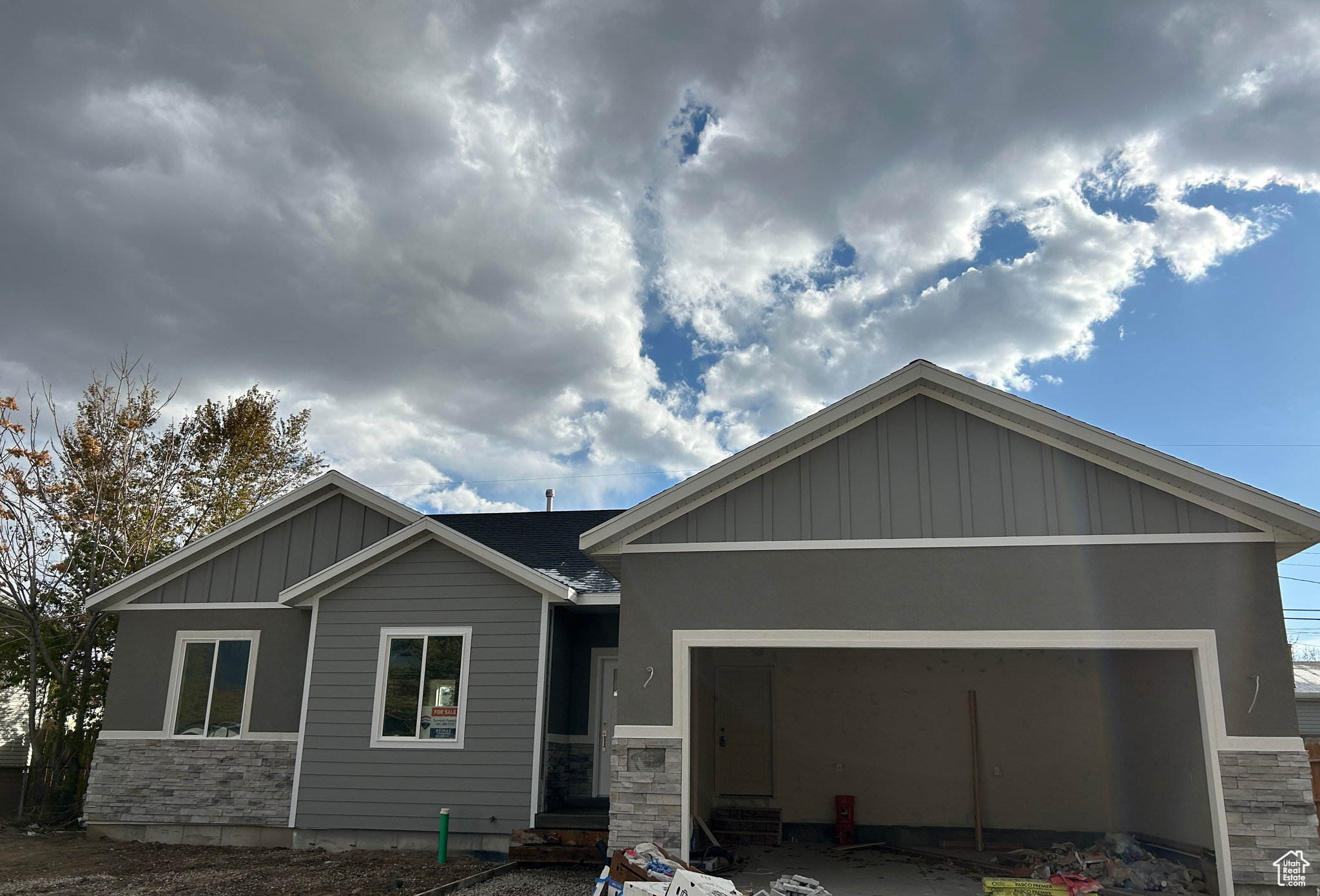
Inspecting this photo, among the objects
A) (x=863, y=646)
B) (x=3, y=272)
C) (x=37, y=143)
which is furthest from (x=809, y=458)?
(x=3, y=272)

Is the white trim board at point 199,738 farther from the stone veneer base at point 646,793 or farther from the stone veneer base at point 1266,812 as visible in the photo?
the stone veneer base at point 1266,812

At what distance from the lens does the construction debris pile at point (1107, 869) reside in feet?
27.8

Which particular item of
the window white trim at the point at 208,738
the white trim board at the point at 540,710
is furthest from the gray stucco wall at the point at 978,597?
the window white trim at the point at 208,738

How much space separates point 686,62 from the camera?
10914 mm

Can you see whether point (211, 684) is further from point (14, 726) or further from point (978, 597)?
point (978, 597)

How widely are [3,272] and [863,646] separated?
15.5m

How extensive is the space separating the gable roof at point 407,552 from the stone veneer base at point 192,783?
7.22 ft

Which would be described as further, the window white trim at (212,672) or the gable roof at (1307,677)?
the gable roof at (1307,677)

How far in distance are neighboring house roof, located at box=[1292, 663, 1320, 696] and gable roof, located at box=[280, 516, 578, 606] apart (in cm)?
1767

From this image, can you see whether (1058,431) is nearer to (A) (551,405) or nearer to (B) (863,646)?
(B) (863,646)

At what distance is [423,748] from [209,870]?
105 inches

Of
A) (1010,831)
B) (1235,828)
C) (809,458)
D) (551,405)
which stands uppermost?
(551,405)

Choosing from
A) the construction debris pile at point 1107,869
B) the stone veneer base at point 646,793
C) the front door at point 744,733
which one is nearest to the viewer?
the stone veneer base at point 646,793

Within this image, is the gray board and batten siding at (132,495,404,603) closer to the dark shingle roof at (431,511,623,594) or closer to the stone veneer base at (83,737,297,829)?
the dark shingle roof at (431,511,623,594)
